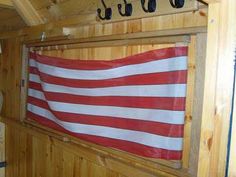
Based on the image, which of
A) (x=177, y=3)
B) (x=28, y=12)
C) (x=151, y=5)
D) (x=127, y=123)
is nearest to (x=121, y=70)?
(x=127, y=123)

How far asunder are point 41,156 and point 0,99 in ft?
3.44

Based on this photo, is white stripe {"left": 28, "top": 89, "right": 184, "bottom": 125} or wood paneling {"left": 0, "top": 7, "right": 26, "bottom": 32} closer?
white stripe {"left": 28, "top": 89, "right": 184, "bottom": 125}

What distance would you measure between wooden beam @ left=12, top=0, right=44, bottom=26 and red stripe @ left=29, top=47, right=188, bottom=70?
31cm

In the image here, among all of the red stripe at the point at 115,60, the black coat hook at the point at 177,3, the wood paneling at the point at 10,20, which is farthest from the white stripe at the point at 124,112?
the wood paneling at the point at 10,20

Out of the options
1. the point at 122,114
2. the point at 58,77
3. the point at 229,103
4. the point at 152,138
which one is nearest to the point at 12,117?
the point at 58,77

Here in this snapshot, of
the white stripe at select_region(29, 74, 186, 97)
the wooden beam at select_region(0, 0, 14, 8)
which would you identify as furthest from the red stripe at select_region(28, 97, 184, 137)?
the wooden beam at select_region(0, 0, 14, 8)

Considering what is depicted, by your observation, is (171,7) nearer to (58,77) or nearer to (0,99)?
(58,77)

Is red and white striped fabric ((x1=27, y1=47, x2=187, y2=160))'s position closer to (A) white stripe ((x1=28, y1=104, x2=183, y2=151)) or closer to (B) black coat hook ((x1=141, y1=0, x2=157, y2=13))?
(A) white stripe ((x1=28, y1=104, x2=183, y2=151))

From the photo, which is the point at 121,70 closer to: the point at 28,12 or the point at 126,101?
the point at 126,101

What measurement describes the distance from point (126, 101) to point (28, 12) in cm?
132

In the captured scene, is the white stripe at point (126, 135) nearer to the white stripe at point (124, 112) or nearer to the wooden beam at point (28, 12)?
the white stripe at point (124, 112)

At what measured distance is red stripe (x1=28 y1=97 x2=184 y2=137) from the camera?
1473mm

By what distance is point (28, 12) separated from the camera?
7.85 feet

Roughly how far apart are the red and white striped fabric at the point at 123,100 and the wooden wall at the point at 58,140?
104 mm
